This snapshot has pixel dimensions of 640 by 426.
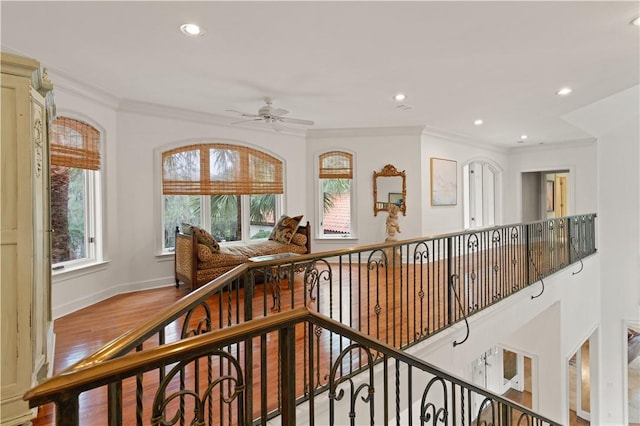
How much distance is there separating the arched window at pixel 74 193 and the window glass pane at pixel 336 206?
12.8 feet

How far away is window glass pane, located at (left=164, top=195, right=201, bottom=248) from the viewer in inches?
211

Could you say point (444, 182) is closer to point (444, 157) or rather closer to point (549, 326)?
point (444, 157)

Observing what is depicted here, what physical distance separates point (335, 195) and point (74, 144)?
14.4 feet

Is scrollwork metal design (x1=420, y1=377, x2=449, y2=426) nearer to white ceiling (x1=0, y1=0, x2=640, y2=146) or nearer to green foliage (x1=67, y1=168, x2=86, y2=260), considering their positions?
white ceiling (x1=0, y1=0, x2=640, y2=146)

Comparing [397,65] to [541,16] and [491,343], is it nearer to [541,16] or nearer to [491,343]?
[541,16]

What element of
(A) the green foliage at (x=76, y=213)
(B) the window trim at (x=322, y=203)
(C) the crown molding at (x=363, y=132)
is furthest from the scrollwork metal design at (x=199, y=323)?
(C) the crown molding at (x=363, y=132)

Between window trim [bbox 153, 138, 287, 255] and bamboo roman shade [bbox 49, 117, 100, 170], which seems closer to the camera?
bamboo roman shade [bbox 49, 117, 100, 170]

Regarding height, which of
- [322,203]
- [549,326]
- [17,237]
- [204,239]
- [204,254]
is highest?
[322,203]

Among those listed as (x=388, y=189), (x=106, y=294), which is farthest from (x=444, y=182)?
(x=106, y=294)

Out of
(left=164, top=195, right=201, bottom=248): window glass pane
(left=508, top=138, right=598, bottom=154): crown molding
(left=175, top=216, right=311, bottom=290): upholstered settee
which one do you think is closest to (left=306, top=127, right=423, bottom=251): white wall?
(left=175, top=216, right=311, bottom=290): upholstered settee

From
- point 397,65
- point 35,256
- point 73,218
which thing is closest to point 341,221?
point 397,65

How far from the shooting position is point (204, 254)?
450 cm

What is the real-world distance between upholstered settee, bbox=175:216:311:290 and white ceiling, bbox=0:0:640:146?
1.86 metres

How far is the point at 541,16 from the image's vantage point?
263 cm
